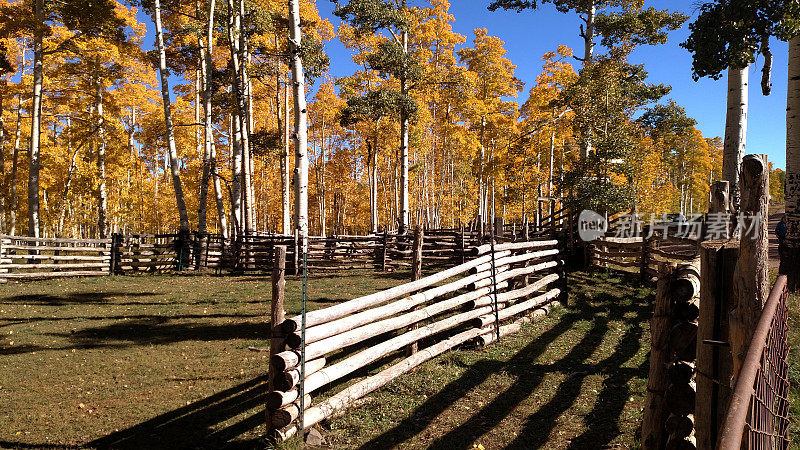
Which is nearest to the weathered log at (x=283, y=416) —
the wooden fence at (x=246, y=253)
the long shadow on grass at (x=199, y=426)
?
the long shadow on grass at (x=199, y=426)

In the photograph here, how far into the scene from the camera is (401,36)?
69.1 feet

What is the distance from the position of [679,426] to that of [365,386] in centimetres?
331

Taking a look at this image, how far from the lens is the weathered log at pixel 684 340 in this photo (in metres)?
2.99

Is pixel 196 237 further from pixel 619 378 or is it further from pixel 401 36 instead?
pixel 619 378

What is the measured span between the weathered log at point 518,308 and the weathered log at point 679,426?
4499 millimetres

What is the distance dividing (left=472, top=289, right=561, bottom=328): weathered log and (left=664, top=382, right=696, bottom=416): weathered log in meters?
4.52

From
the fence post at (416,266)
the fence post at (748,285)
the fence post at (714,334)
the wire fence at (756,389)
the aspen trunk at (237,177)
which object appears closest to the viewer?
the wire fence at (756,389)

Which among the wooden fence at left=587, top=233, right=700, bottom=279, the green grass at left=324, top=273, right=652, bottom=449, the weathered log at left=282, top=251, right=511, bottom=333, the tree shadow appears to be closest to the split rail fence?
the green grass at left=324, top=273, right=652, bottom=449

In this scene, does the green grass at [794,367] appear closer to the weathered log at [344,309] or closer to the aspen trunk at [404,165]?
the weathered log at [344,309]

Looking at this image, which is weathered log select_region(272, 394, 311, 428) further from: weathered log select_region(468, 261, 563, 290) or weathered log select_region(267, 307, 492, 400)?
weathered log select_region(468, 261, 563, 290)

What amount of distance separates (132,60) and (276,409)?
22.3 metres

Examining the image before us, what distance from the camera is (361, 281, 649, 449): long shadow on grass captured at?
458 cm

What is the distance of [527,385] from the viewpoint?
5.76m

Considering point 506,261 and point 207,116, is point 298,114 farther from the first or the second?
point 506,261
